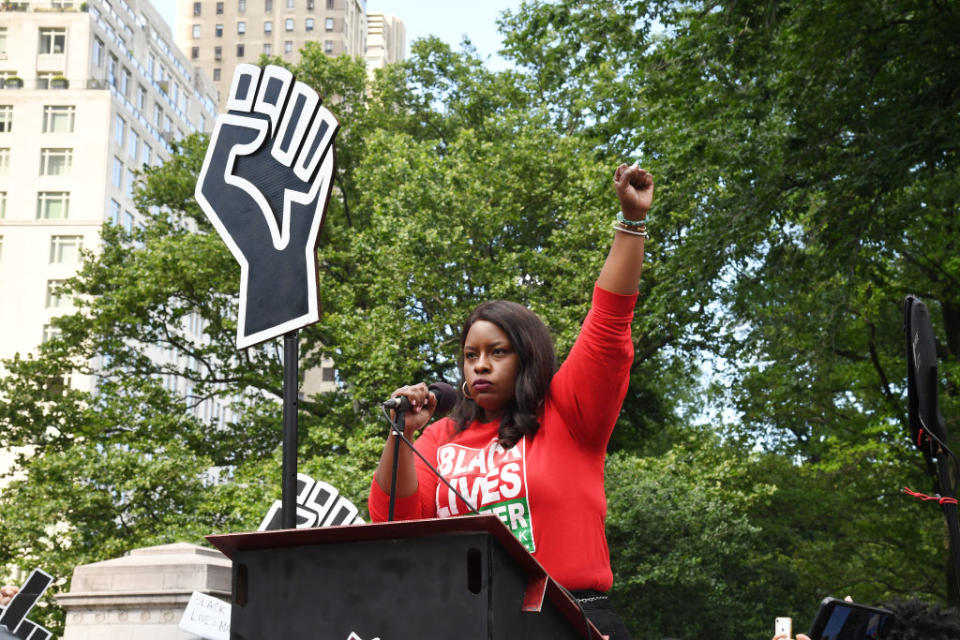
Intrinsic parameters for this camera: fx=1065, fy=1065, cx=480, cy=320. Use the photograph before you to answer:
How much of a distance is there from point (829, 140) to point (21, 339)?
54142 mm

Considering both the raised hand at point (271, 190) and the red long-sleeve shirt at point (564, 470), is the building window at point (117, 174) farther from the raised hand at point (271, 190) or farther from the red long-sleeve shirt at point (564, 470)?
the red long-sleeve shirt at point (564, 470)

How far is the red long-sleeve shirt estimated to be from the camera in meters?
2.61

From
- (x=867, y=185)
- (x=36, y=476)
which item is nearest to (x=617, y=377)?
(x=867, y=185)

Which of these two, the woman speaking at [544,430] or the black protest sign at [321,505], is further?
the black protest sign at [321,505]

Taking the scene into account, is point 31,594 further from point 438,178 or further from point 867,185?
point 438,178

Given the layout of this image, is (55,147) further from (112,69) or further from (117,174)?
(112,69)

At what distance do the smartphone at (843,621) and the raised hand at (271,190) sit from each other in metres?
1.73

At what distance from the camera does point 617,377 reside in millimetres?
2730

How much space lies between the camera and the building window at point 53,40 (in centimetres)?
6378

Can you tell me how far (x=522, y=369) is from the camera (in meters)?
2.91

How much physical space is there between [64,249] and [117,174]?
5.87m

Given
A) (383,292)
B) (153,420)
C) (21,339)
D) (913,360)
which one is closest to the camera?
(913,360)

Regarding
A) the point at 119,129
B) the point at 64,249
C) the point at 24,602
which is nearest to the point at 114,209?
the point at 64,249

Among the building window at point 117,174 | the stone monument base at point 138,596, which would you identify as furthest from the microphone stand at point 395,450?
the building window at point 117,174
